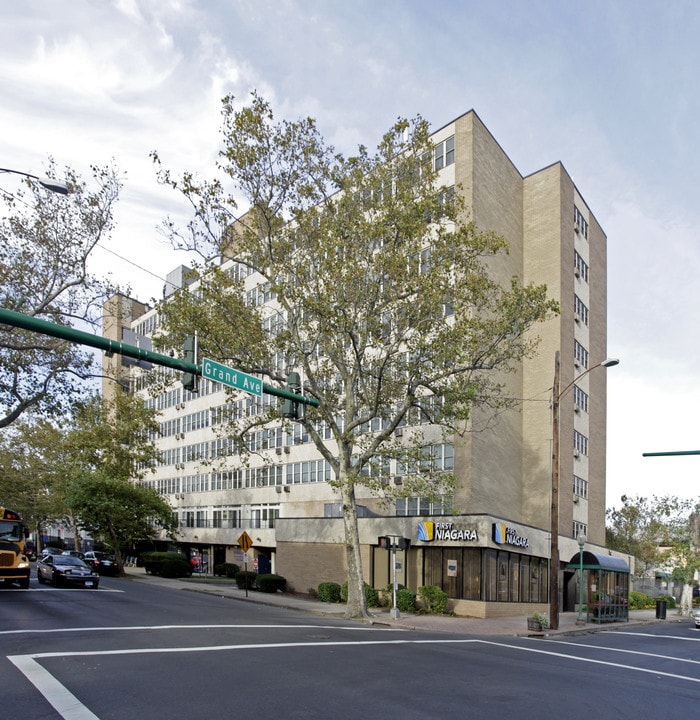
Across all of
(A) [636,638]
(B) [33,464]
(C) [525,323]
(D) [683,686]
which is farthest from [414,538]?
(B) [33,464]

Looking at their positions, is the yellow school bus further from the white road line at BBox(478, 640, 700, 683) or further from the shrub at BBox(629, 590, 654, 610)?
the shrub at BBox(629, 590, 654, 610)

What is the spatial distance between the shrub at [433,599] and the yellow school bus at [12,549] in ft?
54.2

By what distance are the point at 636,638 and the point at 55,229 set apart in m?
26.2

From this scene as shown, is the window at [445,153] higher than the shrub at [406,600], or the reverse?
the window at [445,153]

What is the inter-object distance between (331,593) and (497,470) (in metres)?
11.1

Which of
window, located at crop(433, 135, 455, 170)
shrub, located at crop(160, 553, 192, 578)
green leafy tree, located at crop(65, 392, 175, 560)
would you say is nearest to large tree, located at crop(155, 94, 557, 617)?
window, located at crop(433, 135, 455, 170)

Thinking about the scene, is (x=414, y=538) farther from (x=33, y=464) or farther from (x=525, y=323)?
(x=33, y=464)

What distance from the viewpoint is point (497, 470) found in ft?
123

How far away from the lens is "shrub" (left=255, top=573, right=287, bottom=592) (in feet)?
123

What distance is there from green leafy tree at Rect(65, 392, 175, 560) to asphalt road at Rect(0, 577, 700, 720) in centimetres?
2384

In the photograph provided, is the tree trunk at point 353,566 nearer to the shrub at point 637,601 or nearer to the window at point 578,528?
the window at point 578,528

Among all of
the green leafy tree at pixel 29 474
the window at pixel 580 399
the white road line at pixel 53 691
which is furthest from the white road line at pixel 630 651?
the green leafy tree at pixel 29 474

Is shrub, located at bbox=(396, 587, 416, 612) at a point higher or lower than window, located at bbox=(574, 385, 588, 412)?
lower

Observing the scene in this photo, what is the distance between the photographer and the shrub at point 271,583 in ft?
123
